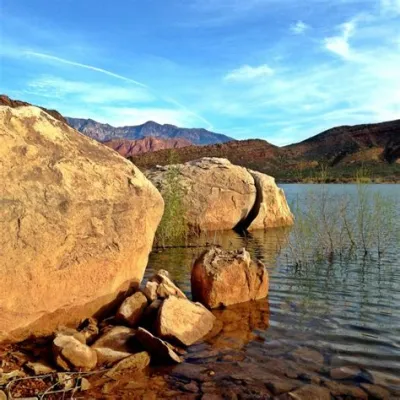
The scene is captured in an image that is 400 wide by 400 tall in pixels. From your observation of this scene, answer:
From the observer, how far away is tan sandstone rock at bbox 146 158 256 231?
20.7m

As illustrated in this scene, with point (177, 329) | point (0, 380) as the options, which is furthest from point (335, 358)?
point (0, 380)

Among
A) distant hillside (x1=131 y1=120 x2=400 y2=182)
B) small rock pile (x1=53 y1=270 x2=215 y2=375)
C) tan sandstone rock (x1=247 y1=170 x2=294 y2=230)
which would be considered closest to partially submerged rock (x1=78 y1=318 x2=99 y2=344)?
small rock pile (x1=53 y1=270 x2=215 y2=375)

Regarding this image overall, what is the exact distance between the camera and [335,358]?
22.9 ft

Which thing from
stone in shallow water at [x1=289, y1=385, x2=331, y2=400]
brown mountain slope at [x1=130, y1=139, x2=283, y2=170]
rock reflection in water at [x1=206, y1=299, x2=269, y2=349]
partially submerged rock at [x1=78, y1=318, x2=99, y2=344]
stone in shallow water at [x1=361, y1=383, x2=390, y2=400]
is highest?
brown mountain slope at [x1=130, y1=139, x2=283, y2=170]

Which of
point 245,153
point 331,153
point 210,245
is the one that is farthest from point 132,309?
point 331,153

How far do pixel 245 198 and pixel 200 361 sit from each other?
1559 cm

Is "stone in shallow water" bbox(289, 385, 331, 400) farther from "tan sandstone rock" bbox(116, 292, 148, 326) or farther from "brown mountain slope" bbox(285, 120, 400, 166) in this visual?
"brown mountain slope" bbox(285, 120, 400, 166)

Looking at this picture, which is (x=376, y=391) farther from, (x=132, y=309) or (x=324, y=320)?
(x=132, y=309)

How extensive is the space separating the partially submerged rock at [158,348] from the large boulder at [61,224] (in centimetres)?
140

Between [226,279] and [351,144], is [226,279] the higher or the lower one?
the lower one

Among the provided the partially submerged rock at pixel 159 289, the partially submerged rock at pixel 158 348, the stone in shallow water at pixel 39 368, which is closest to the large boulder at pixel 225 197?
the partially submerged rock at pixel 159 289

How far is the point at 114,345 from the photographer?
23.2ft

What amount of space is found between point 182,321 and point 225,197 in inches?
551

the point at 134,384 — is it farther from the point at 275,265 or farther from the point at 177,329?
the point at 275,265
